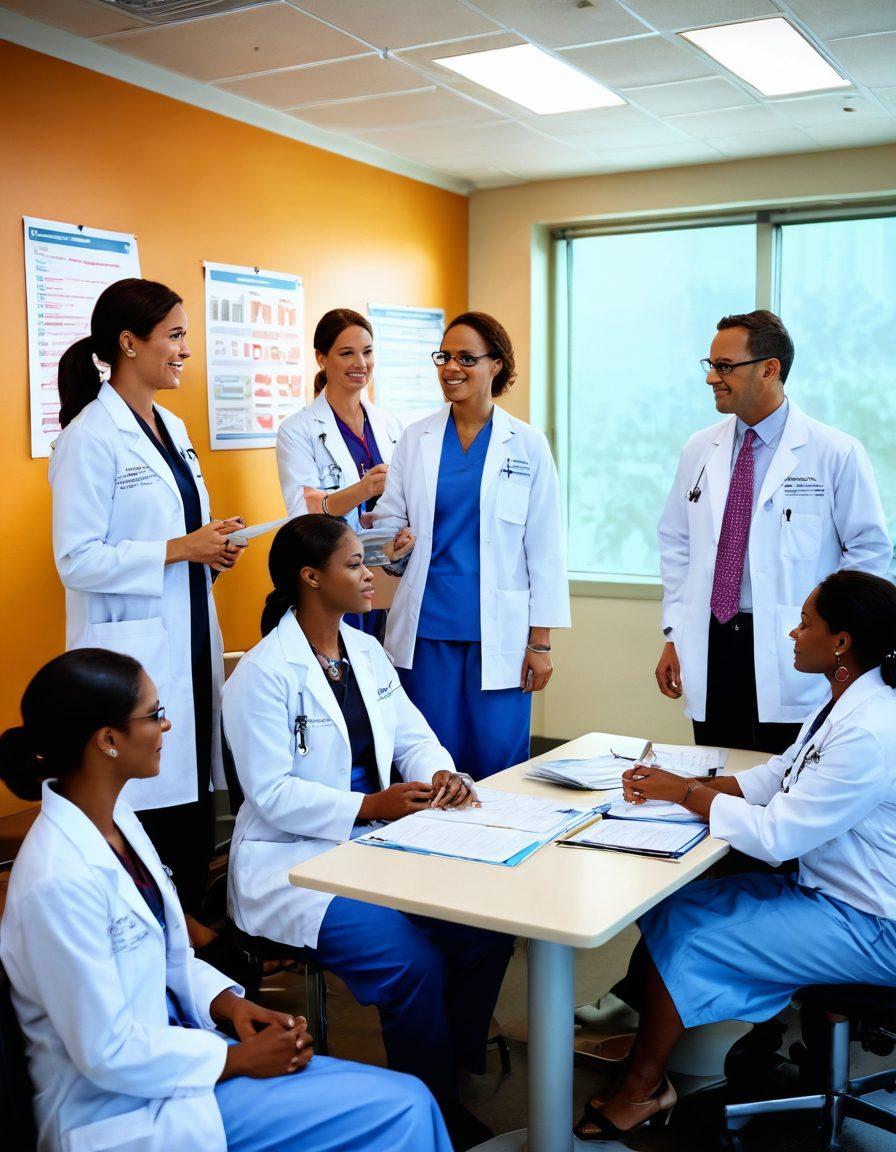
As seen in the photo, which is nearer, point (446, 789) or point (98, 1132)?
point (98, 1132)

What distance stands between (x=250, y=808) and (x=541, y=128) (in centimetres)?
317

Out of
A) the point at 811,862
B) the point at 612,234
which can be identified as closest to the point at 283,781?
the point at 811,862

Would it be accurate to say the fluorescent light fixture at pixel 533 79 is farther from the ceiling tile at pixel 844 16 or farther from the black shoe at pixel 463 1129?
the black shoe at pixel 463 1129

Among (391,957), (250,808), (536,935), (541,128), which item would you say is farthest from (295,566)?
(541,128)

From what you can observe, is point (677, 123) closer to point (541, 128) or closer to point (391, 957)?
point (541, 128)

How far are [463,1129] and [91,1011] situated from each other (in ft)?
3.69

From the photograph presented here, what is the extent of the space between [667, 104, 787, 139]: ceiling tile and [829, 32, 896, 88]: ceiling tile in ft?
1.46

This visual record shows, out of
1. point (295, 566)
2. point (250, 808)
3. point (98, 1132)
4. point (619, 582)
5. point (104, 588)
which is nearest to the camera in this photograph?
point (98, 1132)

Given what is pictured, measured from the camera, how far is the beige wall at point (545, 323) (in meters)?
5.33

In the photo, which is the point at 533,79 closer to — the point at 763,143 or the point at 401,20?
the point at 401,20

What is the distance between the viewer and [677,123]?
4500mm

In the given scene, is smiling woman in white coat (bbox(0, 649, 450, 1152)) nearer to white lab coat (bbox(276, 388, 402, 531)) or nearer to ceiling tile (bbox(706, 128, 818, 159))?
white lab coat (bbox(276, 388, 402, 531))

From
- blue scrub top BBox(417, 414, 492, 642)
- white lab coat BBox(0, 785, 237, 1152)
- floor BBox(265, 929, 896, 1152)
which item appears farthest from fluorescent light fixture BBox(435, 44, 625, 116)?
white lab coat BBox(0, 785, 237, 1152)

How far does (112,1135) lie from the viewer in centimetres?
155
